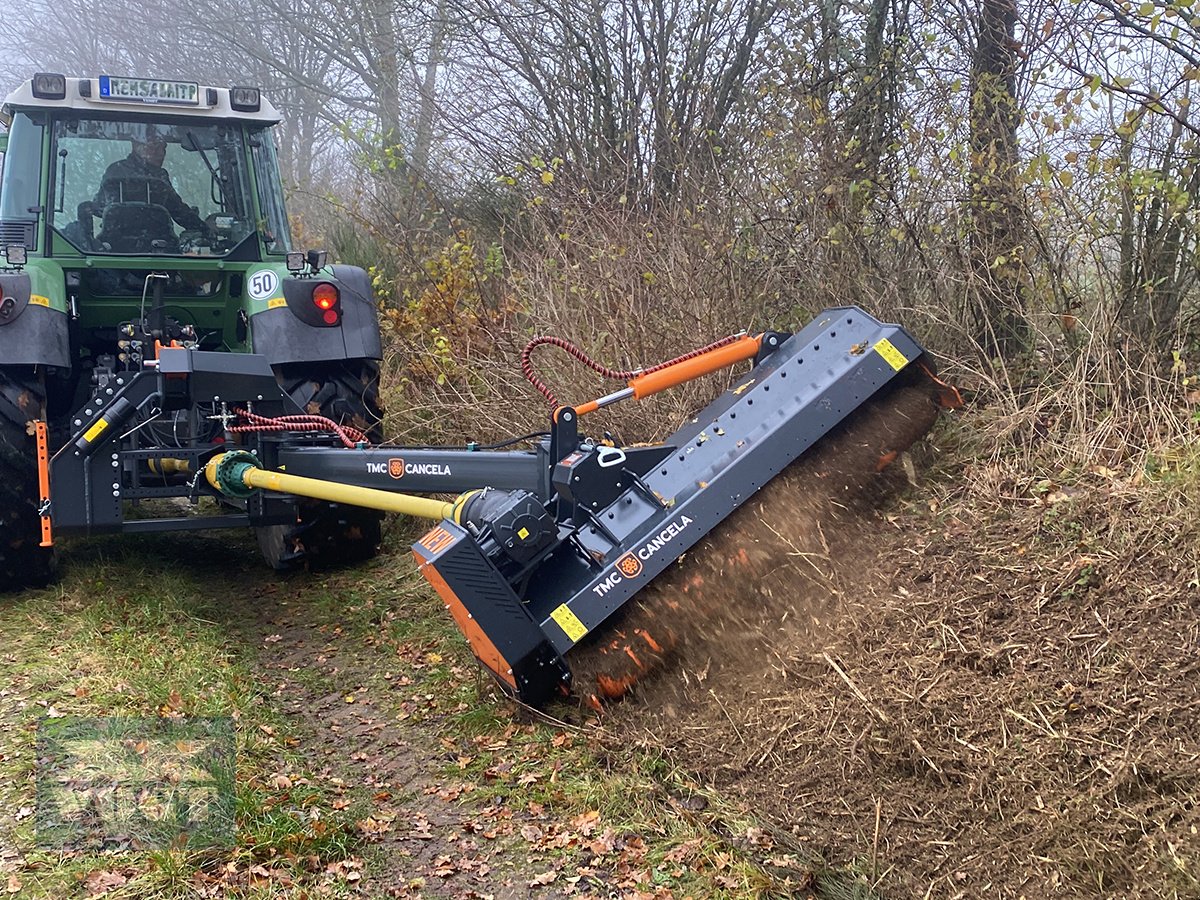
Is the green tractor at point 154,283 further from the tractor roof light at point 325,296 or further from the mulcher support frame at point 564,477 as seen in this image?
the mulcher support frame at point 564,477

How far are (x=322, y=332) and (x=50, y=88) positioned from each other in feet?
5.50

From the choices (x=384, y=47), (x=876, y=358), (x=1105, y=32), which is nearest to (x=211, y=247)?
(x=876, y=358)

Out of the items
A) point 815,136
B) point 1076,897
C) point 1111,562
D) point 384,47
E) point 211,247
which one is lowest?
point 1076,897

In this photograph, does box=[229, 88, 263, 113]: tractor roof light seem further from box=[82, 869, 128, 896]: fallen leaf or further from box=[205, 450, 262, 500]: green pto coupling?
box=[82, 869, 128, 896]: fallen leaf

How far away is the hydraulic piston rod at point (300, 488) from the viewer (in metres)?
3.93

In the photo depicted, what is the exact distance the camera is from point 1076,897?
254cm

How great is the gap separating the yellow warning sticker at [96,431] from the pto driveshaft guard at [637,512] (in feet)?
6.15

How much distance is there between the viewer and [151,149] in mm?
5520

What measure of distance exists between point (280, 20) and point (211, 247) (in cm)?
1217

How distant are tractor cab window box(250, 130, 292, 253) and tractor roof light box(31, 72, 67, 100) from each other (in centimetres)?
88

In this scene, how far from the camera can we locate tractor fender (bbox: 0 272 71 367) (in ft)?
15.9

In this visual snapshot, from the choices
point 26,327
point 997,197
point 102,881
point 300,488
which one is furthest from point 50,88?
point 997,197

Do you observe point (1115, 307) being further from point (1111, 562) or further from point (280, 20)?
point (280, 20)

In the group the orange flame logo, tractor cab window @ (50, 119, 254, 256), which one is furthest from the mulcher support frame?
tractor cab window @ (50, 119, 254, 256)
